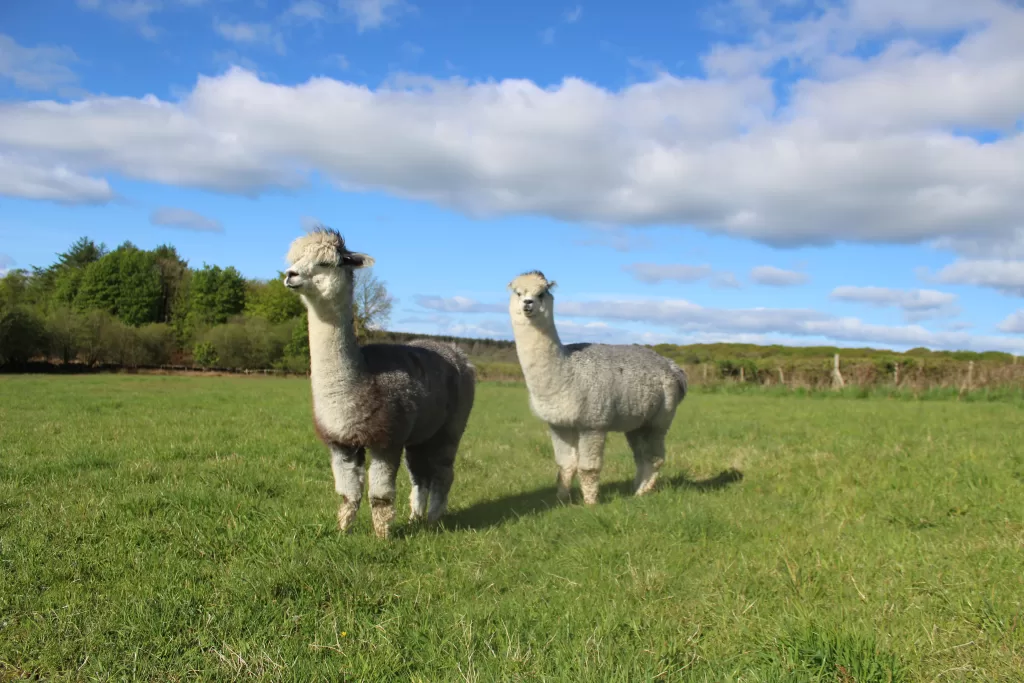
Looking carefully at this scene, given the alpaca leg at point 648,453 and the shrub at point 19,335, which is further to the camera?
the shrub at point 19,335

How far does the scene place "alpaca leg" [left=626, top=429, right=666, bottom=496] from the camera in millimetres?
8445

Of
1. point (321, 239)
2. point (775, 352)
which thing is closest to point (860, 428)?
point (321, 239)

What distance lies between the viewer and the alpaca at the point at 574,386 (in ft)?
24.3

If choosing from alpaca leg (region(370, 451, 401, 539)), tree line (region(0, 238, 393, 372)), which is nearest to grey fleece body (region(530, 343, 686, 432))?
alpaca leg (region(370, 451, 401, 539))

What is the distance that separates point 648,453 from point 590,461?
1.26 metres

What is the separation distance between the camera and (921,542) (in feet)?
19.3

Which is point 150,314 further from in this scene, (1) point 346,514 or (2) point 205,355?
(1) point 346,514

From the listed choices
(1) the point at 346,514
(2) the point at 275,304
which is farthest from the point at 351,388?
(2) the point at 275,304

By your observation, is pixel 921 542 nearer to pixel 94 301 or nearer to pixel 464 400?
pixel 464 400

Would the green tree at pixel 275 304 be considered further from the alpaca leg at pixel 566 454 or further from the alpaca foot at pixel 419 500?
the alpaca foot at pixel 419 500

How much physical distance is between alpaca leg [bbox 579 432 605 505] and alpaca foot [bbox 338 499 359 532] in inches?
105

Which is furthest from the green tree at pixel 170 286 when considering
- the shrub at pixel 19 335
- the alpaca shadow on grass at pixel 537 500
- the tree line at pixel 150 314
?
the alpaca shadow on grass at pixel 537 500

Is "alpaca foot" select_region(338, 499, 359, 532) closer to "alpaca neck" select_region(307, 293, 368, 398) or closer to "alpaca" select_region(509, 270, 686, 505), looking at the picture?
"alpaca neck" select_region(307, 293, 368, 398)

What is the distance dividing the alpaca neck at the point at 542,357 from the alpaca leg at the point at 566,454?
573 mm
